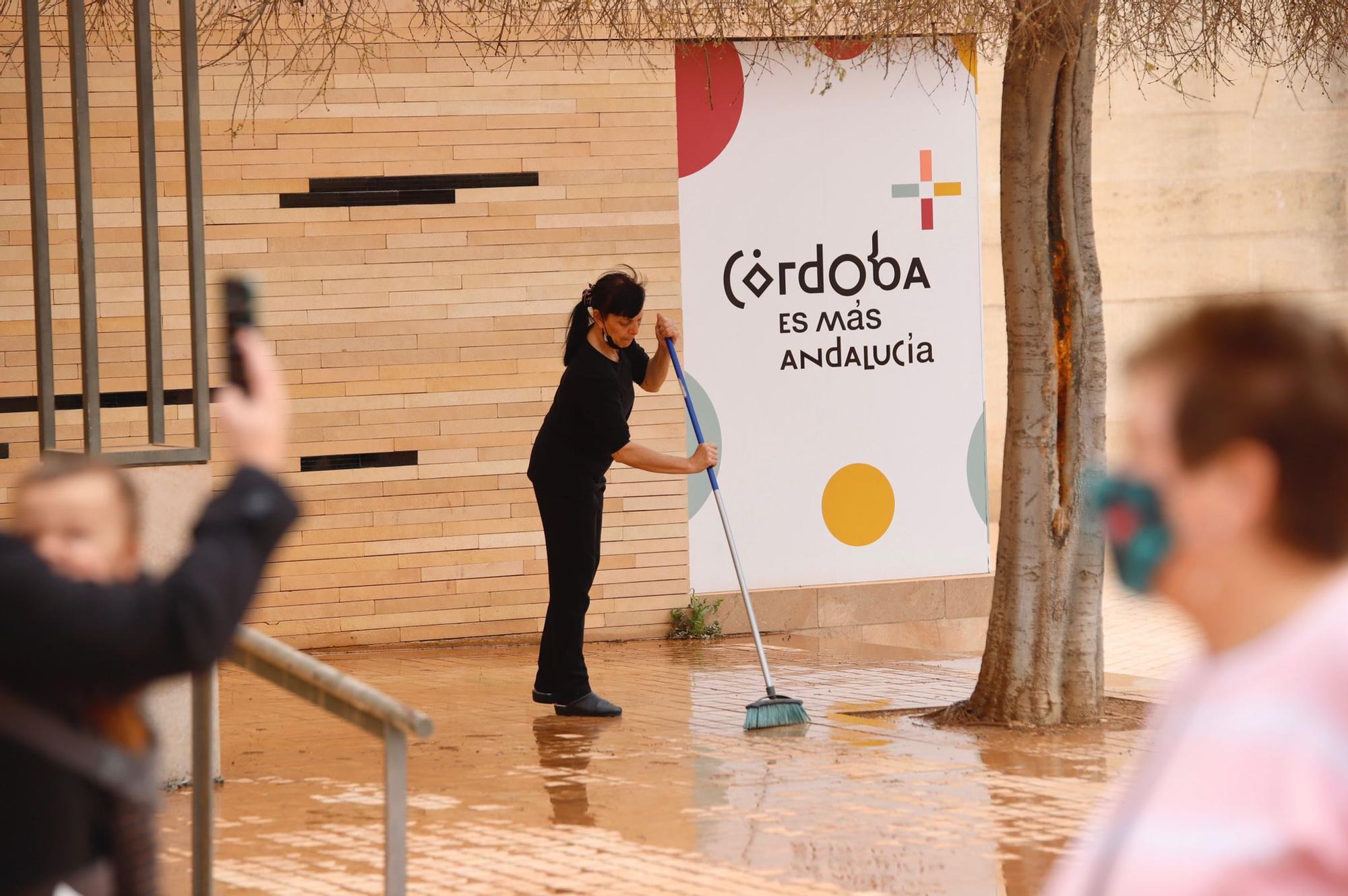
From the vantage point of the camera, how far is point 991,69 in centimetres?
1681

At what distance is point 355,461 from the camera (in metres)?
9.69

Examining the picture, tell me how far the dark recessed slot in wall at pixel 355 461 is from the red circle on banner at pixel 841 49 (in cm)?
357

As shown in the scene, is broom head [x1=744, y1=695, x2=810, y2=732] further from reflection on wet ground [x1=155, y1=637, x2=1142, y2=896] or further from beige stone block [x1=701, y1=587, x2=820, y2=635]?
beige stone block [x1=701, y1=587, x2=820, y2=635]

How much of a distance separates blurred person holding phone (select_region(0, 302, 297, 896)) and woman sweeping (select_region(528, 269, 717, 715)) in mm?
5083

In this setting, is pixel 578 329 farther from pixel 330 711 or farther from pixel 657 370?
pixel 330 711

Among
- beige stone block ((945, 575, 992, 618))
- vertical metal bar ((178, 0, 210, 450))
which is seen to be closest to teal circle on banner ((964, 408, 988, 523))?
beige stone block ((945, 575, 992, 618))

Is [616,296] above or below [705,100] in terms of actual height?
below

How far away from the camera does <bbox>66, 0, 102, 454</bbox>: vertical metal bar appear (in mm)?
5660

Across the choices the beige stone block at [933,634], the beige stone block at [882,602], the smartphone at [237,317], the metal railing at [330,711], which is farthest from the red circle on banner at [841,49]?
the smartphone at [237,317]

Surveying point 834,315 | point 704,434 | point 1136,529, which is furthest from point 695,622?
point 1136,529

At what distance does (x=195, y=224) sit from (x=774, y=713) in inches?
125

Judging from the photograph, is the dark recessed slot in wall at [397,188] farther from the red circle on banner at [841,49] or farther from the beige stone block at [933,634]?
the beige stone block at [933,634]

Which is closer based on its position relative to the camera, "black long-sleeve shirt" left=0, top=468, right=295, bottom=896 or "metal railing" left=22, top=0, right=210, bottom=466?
"black long-sleeve shirt" left=0, top=468, right=295, bottom=896

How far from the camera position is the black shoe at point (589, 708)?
7.36 meters
